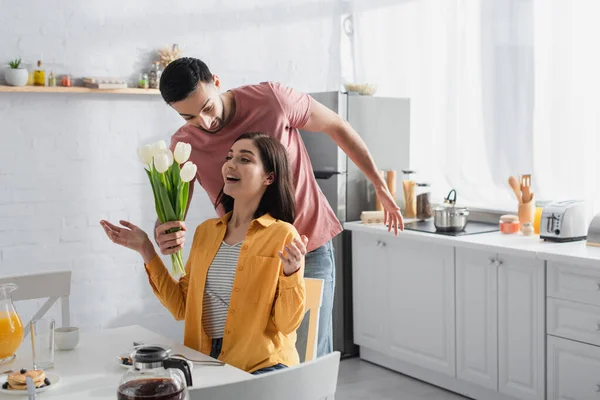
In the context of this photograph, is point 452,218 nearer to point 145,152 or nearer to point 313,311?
point 313,311

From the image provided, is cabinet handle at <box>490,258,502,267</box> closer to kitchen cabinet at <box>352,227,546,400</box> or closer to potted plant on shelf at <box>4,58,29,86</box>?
kitchen cabinet at <box>352,227,546,400</box>

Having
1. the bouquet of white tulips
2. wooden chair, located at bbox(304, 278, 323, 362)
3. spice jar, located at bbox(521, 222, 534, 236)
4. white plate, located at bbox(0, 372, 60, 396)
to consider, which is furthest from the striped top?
spice jar, located at bbox(521, 222, 534, 236)

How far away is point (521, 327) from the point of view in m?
3.38

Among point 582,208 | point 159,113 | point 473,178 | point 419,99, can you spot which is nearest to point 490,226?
point 473,178

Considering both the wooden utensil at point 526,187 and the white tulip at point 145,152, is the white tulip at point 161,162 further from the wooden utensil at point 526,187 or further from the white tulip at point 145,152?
the wooden utensil at point 526,187

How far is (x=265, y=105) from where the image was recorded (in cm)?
240

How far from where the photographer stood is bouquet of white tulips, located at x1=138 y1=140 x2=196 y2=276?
197cm

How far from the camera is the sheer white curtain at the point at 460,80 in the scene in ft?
13.2

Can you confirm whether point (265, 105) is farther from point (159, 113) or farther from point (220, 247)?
point (159, 113)

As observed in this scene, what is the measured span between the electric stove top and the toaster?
391 millimetres

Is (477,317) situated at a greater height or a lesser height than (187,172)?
lesser

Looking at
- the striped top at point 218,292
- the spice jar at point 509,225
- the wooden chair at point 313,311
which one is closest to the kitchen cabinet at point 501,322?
the spice jar at point 509,225

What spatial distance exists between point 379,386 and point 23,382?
2.41m

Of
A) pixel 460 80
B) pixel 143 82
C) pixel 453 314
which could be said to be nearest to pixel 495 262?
pixel 453 314
